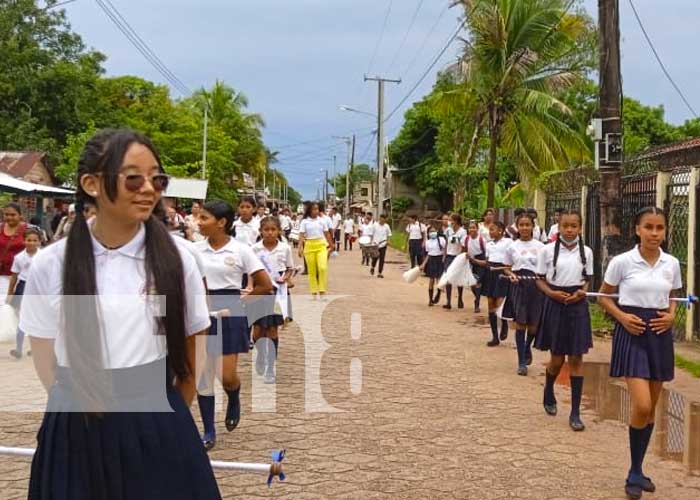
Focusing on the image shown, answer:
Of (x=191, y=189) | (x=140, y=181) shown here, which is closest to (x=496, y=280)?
(x=140, y=181)

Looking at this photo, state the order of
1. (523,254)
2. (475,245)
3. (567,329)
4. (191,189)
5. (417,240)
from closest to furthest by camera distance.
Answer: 1. (567,329)
2. (523,254)
3. (475,245)
4. (417,240)
5. (191,189)

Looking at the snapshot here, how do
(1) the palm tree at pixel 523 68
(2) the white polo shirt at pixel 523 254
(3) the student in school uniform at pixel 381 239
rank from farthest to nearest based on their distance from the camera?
(3) the student in school uniform at pixel 381 239, (1) the palm tree at pixel 523 68, (2) the white polo shirt at pixel 523 254

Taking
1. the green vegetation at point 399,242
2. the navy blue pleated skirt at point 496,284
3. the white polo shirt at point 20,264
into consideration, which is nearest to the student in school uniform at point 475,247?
the navy blue pleated skirt at point 496,284

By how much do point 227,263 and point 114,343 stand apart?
362 cm

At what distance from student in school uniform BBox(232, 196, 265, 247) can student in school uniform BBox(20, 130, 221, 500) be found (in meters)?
8.54

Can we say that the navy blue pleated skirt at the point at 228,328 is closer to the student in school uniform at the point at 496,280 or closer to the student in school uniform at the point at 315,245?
the student in school uniform at the point at 496,280

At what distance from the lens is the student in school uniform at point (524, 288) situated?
858 cm

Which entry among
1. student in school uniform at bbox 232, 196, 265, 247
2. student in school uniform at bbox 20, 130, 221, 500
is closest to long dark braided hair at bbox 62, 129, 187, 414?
student in school uniform at bbox 20, 130, 221, 500

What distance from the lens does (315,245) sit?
48.1 ft

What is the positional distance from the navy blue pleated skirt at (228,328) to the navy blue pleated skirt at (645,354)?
2.56m

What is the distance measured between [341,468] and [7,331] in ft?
13.8

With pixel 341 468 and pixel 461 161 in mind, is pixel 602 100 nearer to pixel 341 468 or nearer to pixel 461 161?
pixel 341 468

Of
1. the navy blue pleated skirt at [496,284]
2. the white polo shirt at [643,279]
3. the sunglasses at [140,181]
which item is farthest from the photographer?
the navy blue pleated skirt at [496,284]

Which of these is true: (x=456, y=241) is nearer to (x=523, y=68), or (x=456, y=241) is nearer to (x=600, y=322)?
(x=600, y=322)
